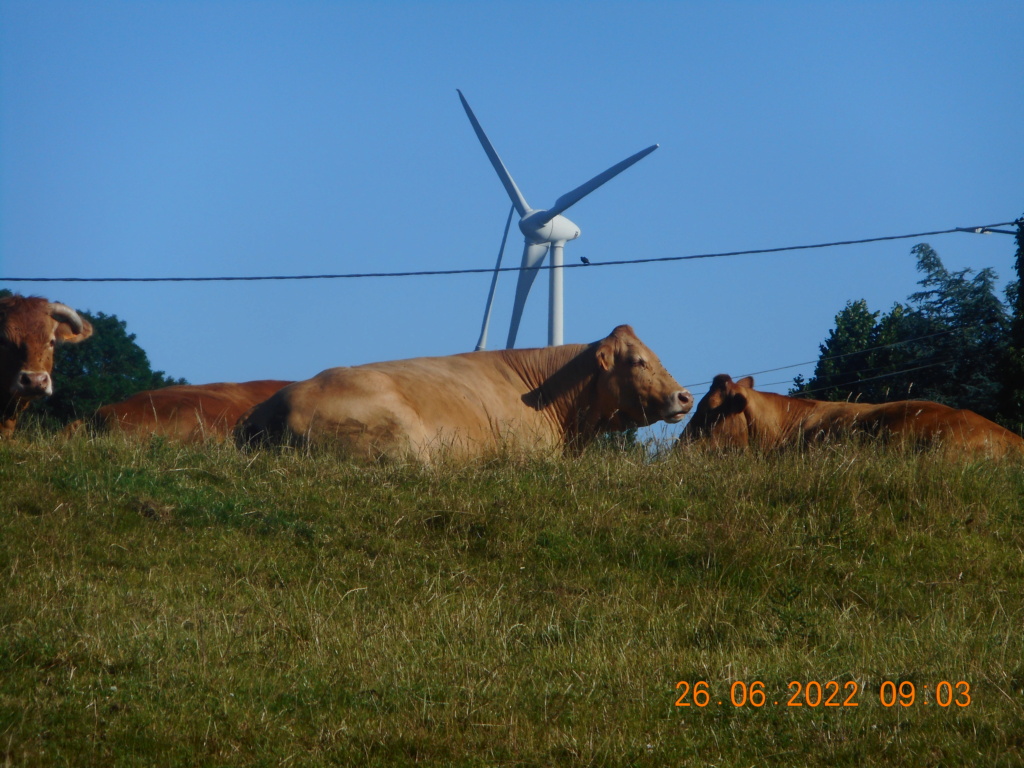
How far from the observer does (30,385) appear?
444 inches

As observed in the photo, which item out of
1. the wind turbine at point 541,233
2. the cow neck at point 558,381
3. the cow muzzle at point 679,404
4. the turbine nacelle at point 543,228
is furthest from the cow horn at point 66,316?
the turbine nacelle at point 543,228

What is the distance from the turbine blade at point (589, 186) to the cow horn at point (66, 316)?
78.0 ft

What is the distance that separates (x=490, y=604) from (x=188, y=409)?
733 centimetres

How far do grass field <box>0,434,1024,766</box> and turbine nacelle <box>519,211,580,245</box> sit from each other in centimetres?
2879

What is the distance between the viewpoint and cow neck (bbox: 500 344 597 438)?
A: 43.9ft

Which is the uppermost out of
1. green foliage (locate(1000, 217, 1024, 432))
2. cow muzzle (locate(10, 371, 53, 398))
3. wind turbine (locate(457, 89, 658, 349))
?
wind turbine (locate(457, 89, 658, 349))

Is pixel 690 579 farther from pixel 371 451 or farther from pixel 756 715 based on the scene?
pixel 371 451

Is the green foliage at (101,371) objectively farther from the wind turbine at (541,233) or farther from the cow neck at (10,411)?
the cow neck at (10,411)

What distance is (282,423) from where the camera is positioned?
11.1m

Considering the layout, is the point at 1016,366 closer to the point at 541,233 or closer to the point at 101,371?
the point at 541,233

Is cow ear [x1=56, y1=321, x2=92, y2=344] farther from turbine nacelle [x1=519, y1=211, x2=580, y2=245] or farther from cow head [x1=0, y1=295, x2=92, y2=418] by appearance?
turbine nacelle [x1=519, y1=211, x2=580, y2=245]

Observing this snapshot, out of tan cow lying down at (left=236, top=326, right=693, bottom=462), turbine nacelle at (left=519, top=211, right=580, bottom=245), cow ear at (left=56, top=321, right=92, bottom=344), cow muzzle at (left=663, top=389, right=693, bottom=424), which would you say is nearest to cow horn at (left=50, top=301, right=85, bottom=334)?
cow ear at (left=56, top=321, right=92, bottom=344)

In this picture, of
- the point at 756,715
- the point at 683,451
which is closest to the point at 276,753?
the point at 756,715

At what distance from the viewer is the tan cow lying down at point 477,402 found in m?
10.9
